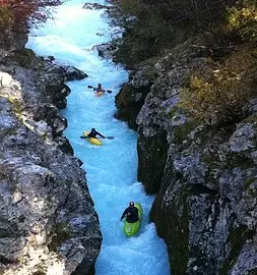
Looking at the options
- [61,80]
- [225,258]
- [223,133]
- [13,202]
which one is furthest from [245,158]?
[61,80]

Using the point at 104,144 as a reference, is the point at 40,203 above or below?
above

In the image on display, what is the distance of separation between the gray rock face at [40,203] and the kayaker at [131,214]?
4.15 ft

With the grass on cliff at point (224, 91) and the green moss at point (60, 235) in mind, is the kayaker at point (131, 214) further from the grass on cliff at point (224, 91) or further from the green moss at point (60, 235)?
the grass on cliff at point (224, 91)

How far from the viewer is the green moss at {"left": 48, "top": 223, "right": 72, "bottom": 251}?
41.5ft

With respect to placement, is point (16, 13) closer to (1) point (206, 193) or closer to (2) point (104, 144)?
(2) point (104, 144)

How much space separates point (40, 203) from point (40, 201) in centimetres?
6

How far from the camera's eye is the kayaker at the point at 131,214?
50.2ft

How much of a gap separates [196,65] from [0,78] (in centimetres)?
758

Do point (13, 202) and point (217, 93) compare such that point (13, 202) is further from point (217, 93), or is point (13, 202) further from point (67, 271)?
point (217, 93)

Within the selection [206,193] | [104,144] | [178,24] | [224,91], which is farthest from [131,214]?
[178,24]

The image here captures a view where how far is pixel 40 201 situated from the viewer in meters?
13.0

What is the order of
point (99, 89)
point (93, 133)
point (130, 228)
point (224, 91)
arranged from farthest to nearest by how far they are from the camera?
point (99, 89) < point (93, 133) < point (130, 228) < point (224, 91)

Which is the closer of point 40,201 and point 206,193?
point 206,193

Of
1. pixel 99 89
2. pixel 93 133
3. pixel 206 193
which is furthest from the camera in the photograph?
pixel 99 89
